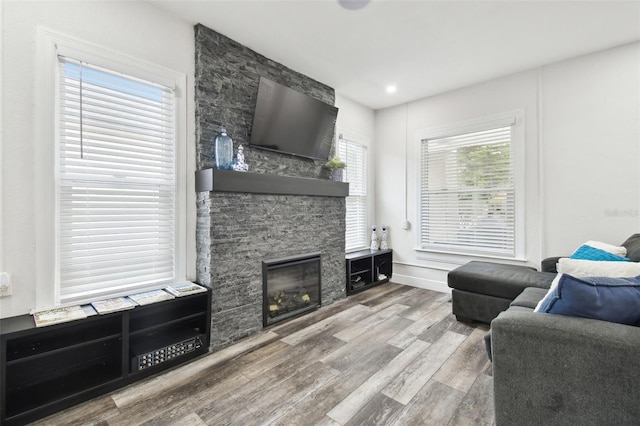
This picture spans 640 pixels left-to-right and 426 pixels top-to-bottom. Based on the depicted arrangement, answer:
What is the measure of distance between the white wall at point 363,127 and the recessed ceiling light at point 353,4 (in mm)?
1835

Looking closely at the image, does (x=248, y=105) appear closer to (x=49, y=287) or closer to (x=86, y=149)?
(x=86, y=149)

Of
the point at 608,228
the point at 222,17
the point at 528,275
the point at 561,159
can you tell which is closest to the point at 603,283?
the point at 528,275

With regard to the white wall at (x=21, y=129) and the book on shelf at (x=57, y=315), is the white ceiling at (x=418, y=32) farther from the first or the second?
the book on shelf at (x=57, y=315)

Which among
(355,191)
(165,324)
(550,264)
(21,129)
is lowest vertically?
(165,324)

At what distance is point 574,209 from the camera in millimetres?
3236

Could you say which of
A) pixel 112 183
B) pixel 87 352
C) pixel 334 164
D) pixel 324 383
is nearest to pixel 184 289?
pixel 87 352

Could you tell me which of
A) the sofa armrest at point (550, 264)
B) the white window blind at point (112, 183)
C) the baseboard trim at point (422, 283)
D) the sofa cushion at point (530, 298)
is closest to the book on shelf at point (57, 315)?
the white window blind at point (112, 183)

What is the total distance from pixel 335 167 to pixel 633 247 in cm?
297

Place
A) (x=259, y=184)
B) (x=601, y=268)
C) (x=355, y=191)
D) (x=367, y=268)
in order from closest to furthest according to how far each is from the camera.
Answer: (x=601, y=268) → (x=259, y=184) → (x=367, y=268) → (x=355, y=191)

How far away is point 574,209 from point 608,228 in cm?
33

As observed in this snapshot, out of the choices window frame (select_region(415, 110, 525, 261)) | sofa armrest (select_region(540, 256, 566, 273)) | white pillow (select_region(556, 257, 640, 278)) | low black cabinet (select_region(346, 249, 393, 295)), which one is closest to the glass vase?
low black cabinet (select_region(346, 249, 393, 295))

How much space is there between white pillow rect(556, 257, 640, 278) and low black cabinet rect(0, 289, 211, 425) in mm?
2836

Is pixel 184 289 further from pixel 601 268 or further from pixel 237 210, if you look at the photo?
pixel 601 268

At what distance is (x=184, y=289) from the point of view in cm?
240
